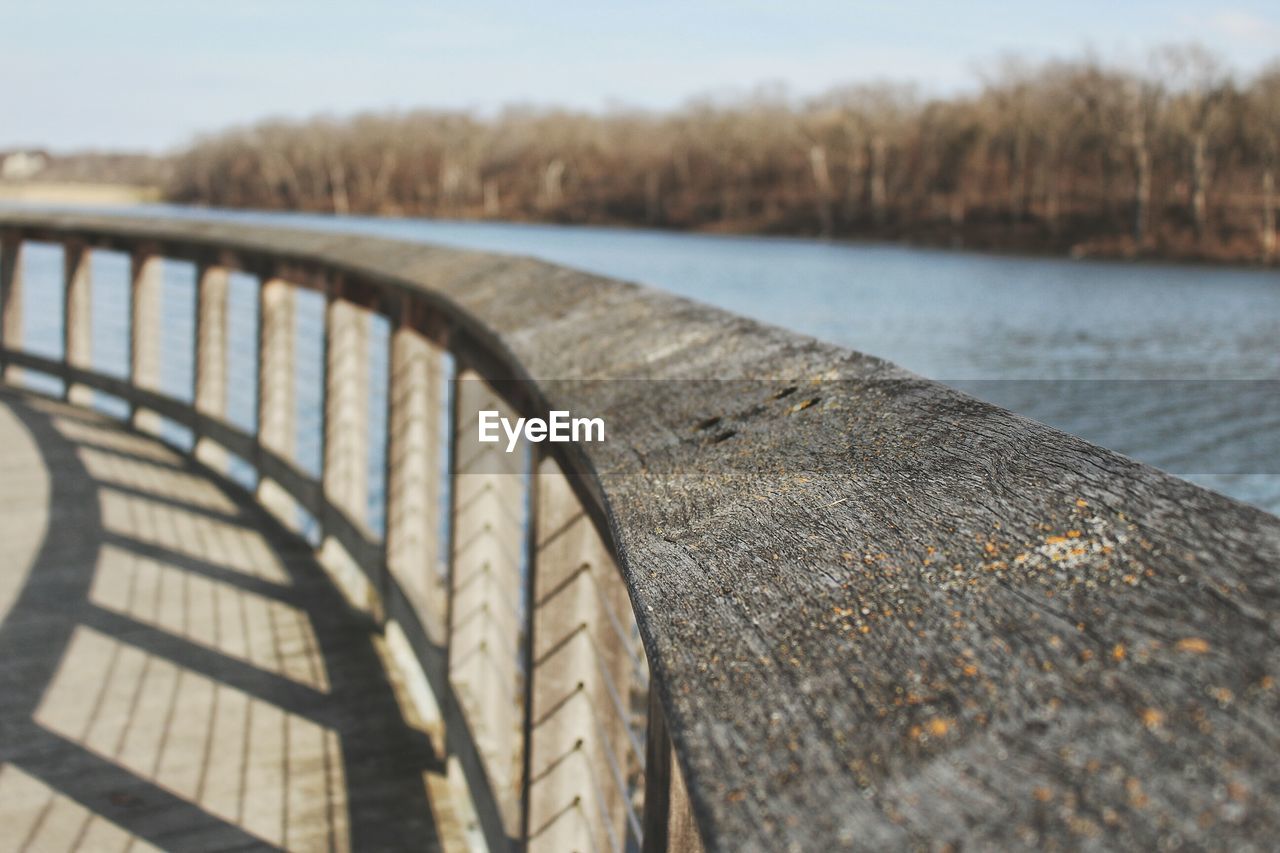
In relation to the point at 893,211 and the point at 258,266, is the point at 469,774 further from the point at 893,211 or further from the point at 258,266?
the point at 893,211

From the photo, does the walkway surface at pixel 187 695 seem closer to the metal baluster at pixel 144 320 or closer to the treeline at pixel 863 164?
the metal baluster at pixel 144 320

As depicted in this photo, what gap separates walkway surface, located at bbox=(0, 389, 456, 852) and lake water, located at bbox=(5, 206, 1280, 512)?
1.94 meters

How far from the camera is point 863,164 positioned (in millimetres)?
66938

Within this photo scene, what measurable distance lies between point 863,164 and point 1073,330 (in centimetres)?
4843

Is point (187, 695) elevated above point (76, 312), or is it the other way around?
point (76, 312)

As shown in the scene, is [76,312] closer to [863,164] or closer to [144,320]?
[144,320]

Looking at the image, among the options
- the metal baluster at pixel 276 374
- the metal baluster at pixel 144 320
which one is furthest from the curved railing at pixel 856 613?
the metal baluster at pixel 144 320

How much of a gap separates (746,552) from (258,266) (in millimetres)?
5625

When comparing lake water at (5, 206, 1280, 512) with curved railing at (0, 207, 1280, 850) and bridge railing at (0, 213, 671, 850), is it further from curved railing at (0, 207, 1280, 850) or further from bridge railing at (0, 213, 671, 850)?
curved railing at (0, 207, 1280, 850)

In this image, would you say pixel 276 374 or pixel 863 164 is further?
pixel 863 164

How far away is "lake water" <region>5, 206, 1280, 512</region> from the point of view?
39.1 ft
